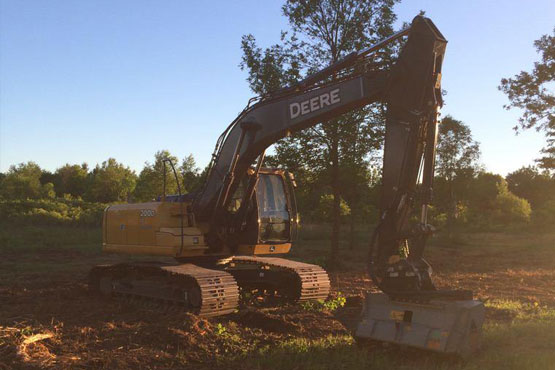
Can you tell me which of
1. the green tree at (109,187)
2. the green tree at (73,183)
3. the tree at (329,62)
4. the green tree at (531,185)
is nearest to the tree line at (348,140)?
the tree at (329,62)

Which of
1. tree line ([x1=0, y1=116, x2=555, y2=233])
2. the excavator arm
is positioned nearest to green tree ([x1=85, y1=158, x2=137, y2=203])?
tree line ([x1=0, y1=116, x2=555, y2=233])

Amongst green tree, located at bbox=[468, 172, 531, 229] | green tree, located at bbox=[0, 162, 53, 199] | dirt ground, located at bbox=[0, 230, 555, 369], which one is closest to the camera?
dirt ground, located at bbox=[0, 230, 555, 369]

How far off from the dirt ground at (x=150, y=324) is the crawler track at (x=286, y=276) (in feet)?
1.52

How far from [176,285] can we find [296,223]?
2.74 metres

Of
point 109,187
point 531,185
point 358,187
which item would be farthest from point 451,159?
point 531,185

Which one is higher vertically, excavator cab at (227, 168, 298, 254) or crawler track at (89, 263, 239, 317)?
excavator cab at (227, 168, 298, 254)

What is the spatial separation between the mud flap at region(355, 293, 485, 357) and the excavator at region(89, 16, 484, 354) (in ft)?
0.05

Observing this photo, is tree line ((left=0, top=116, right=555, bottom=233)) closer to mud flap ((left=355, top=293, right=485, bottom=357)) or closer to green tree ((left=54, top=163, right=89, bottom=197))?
green tree ((left=54, top=163, right=89, bottom=197))

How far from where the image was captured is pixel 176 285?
10320mm

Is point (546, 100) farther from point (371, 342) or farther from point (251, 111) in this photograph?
point (371, 342)

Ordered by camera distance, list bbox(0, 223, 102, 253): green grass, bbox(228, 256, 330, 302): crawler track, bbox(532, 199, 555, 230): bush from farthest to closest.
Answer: bbox(532, 199, 555, 230): bush
bbox(0, 223, 102, 253): green grass
bbox(228, 256, 330, 302): crawler track

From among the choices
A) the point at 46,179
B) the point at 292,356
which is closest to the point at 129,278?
the point at 292,356

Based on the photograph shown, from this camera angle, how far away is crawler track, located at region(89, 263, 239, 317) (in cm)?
955

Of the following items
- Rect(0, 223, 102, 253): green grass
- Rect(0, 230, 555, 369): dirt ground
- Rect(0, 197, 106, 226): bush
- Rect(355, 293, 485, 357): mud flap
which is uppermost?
Rect(0, 197, 106, 226): bush
